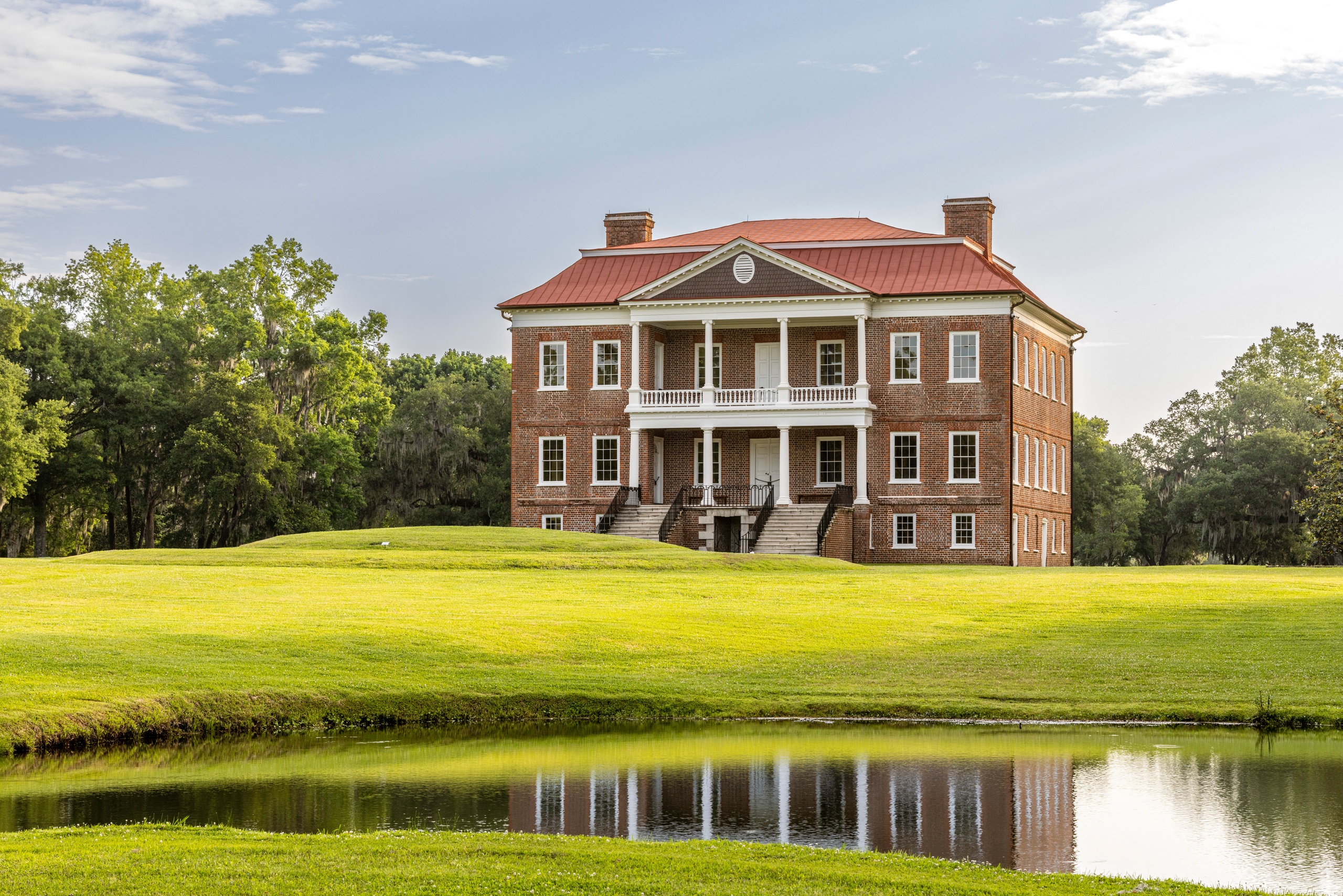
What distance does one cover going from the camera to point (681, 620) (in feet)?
81.5

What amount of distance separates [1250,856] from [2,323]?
5207 centimetres

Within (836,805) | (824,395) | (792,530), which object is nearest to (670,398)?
(824,395)

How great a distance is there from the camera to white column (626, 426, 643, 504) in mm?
48156

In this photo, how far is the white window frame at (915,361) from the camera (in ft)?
156

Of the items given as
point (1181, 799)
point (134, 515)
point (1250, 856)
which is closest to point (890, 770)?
point (1181, 799)

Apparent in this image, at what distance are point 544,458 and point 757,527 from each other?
10020 mm

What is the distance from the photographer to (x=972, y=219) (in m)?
50.9

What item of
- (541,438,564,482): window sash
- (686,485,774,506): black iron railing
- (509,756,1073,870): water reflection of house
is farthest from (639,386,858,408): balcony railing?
(509,756,1073,870): water reflection of house

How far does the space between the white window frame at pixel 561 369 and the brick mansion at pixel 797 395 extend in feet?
0.30

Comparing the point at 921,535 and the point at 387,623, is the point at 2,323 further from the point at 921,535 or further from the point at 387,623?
the point at 387,623

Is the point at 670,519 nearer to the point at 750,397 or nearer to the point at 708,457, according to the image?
the point at 708,457

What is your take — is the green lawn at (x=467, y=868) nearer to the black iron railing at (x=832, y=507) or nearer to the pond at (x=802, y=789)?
the pond at (x=802, y=789)

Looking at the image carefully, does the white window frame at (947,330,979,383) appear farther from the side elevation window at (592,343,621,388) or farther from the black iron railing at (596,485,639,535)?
the side elevation window at (592,343,621,388)

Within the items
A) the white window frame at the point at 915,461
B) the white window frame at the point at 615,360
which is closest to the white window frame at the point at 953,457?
the white window frame at the point at 915,461
